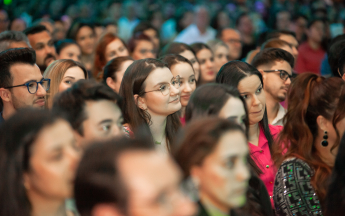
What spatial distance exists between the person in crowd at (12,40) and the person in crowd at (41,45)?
0.69m

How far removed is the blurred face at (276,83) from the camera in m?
3.99

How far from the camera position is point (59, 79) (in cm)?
362

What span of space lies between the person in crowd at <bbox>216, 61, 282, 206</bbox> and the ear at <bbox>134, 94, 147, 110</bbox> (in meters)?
0.58

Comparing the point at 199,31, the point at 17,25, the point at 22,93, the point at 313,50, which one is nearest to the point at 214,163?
the point at 22,93

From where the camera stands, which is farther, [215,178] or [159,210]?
[215,178]

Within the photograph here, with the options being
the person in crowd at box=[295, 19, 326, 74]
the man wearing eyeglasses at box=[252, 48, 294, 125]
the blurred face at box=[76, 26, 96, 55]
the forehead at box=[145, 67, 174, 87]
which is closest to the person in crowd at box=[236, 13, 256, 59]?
the person in crowd at box=[295, 19, 326, 74]

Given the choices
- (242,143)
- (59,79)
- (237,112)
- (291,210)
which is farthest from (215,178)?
(59,79)

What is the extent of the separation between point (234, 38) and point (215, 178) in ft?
19.7

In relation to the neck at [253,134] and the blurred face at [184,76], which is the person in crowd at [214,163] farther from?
the blurred face at [184,76]

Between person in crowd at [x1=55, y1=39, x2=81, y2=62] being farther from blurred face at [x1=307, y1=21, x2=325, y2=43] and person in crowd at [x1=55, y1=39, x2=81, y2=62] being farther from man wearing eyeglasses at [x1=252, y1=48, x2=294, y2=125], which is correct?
blurred face at [x1=307, y1=21, x2=325, y2=43]

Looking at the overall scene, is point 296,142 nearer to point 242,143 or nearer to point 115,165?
point 242,143

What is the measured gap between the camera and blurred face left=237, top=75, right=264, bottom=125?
2.94 meters

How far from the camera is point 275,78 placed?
4059 millimetres

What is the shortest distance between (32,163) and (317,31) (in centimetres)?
683
